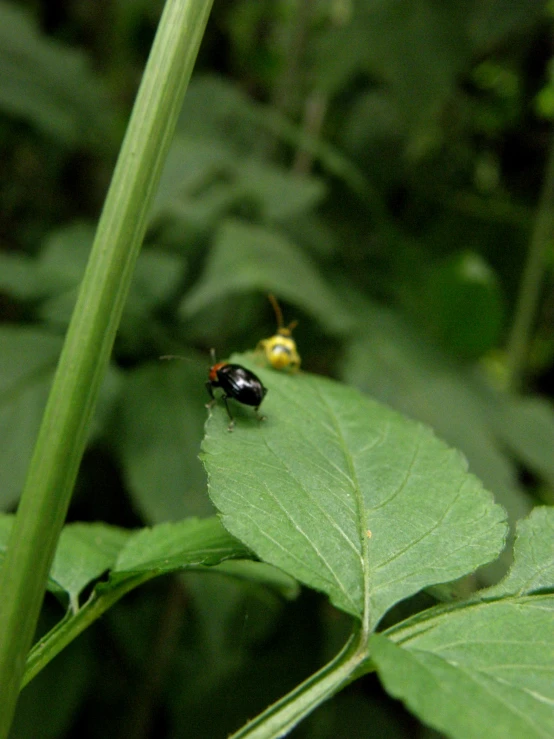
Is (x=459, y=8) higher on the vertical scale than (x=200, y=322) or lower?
higher

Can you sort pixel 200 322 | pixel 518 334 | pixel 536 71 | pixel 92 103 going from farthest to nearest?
pixel 536 71
pixel 92 103
pixel 518 334
pixel 200 322

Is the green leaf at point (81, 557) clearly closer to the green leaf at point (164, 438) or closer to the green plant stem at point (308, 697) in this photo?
the green plant stem at point (308, 697)

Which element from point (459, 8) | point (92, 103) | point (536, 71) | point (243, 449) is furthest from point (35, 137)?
point (243, 449)

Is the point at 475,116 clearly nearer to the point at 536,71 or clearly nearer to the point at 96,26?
the point at 536,71

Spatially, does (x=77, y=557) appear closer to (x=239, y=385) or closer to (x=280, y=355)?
(x=239, y=385)

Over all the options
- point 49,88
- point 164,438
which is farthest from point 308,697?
point 49,88

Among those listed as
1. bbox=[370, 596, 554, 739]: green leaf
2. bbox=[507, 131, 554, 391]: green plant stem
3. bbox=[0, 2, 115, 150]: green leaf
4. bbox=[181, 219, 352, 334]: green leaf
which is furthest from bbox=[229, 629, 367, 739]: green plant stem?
bbox=[0, 2, 115, 150]: green leaf

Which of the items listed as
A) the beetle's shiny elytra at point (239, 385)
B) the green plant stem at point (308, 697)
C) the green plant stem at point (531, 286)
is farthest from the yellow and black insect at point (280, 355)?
the green plant stem at point (531, 286)
